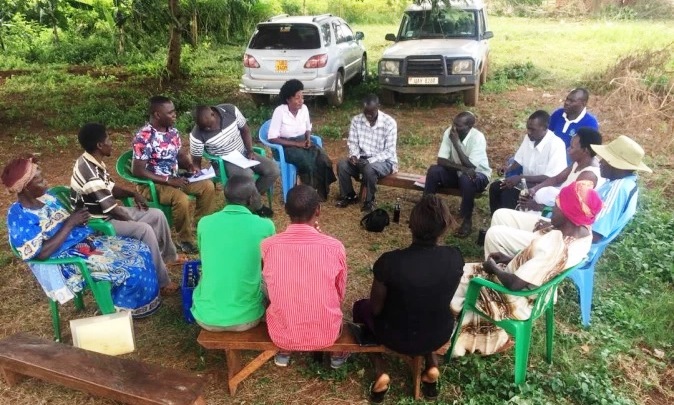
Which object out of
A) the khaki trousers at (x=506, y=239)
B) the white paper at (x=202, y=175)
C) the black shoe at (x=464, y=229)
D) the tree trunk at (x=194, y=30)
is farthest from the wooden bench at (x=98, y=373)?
the tree trunk at (x=194, y=30)

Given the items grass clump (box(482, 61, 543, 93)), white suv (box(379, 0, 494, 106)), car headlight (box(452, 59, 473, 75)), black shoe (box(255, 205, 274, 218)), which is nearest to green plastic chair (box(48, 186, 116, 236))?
black shoe (box(255, 205, 274, 218))

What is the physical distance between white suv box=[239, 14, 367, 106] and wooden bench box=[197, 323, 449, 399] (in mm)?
6200

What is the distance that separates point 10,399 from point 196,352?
1085 millimetres

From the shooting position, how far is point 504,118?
326 inches

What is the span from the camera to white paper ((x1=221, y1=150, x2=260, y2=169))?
193 inches

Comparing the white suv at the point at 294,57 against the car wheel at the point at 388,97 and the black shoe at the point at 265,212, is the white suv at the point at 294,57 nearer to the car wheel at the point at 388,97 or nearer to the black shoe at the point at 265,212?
the car wheel at the point at 388,97

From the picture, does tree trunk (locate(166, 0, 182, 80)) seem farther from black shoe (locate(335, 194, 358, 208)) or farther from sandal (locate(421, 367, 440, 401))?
sandal (locate(421, 367, 440, 401))

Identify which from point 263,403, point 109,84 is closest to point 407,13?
point 109,84

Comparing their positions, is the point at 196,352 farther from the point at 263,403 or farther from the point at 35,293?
the point at 35,293

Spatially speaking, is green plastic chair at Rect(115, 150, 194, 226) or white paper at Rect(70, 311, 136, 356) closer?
white paper at Rect(70, 311, 136, 356)

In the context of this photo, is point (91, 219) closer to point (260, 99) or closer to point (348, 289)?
point (348, 289)

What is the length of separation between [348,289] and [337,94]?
5.72 meters

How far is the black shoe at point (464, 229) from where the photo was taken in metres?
4.79

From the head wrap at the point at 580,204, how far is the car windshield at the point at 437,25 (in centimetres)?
665
